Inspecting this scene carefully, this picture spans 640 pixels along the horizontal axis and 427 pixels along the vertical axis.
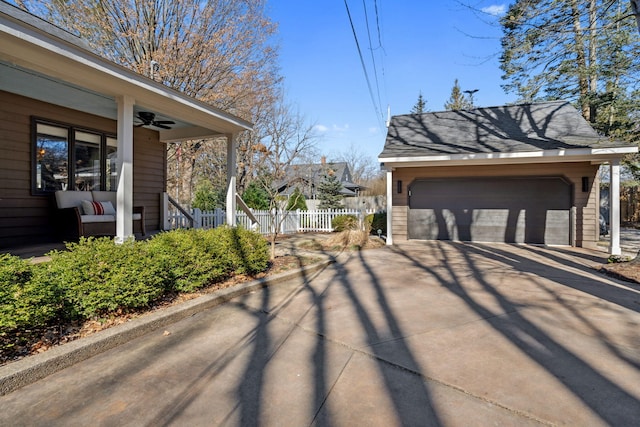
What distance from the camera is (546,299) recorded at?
4.04 m

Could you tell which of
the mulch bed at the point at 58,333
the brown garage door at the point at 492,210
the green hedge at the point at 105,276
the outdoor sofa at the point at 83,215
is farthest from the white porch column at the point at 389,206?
the outdoor sofa at the point at 83,215

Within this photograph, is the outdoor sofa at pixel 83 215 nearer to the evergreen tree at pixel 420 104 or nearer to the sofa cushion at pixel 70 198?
the sofa cushion at pixel 70 198

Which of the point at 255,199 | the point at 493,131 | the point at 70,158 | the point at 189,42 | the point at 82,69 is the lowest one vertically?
the point at 255,199

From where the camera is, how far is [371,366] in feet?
8.09

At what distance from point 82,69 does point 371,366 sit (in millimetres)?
4416

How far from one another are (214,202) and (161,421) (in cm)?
1311

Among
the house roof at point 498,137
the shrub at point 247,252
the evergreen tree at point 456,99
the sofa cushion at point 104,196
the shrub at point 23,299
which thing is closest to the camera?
the shrub at point 23,299

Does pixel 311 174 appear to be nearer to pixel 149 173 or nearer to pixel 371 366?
pixel 149 173

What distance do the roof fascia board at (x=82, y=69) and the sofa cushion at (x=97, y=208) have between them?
2.31 meters

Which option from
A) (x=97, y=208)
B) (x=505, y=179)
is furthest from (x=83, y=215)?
(x=505, y=179)

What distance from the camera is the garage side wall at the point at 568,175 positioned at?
821 cm

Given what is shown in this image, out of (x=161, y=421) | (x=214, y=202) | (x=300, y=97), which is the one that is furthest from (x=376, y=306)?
(x=300, y=97)

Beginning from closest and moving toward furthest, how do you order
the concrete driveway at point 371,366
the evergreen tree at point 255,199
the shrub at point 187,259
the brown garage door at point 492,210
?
the concrete driveway at point 371,366, the shrub at point 187,259, the brown garage door at point 492,210, the evergreen tree at point 255,199

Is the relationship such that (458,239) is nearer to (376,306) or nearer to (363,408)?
(376,306)
